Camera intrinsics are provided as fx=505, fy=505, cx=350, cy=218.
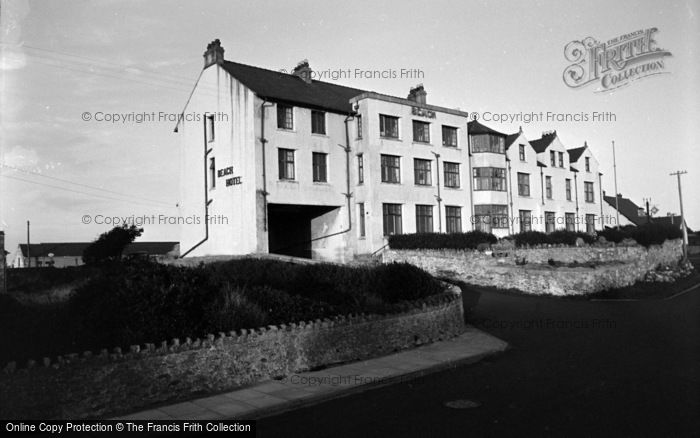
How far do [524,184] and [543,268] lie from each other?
72.6ft

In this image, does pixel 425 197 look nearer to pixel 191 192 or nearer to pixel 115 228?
pixel 191 192

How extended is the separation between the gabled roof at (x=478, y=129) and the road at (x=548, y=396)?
93.7 feet

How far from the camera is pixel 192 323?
10.2m

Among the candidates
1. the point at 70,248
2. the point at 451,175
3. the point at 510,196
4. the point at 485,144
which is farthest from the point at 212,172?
the point at 70,248

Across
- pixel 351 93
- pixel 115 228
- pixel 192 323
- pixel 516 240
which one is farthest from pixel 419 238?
pixel 192 323

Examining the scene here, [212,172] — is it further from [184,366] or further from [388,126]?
[184,366]

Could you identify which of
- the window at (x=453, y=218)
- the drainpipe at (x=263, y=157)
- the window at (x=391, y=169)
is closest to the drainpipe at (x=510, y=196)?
the window at (x=453, y=218)

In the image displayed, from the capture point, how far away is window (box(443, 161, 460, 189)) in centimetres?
3947

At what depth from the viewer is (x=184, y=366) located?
913 centimetres

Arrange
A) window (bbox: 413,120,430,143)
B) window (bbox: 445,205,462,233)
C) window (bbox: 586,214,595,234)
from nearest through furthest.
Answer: window (bbox: 413,120,430,143), window (bbox: 445,205,462,233), window (bbox: 586,214,595,234)

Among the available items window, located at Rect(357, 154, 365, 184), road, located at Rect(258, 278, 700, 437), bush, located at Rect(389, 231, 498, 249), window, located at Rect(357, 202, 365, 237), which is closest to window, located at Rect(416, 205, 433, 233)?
bush, located at Rect(389, 231, 498, 249)

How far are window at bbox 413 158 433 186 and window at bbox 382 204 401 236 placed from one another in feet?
9.58

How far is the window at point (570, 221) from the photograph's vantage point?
5031 centimetres

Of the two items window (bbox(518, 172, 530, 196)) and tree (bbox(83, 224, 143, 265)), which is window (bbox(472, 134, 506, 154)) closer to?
window (bbox(518, 172, 530, 196))
